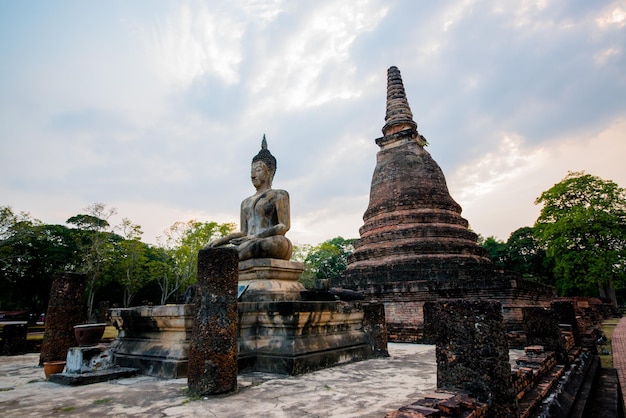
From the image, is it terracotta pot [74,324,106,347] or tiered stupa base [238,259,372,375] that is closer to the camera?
terracotta pot [74,324,106,347]

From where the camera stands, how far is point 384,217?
18109 millimetres

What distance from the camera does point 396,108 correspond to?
838 inches

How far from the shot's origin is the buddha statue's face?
325 inches

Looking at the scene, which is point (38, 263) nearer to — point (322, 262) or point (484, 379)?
point (322, 262)

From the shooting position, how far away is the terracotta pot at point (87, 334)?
18.0 feet

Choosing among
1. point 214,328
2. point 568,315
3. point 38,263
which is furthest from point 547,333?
point 38,263

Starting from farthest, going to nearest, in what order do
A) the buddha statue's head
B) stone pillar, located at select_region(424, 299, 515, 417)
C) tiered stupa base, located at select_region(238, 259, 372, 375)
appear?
the buddha statue's head → tiered stupa base, located at select_region(238, 259, 372, 375) → stone pillar, located at select_region(424, 299, 515, 417)

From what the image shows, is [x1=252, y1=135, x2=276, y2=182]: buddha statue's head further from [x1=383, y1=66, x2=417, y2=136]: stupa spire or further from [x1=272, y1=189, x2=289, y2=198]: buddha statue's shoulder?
[x1=383, y1=66, x2=417, y2=136]: stupa spire

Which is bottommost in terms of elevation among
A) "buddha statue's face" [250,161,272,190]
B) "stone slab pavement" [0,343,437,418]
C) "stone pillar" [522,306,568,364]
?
"stone slab pavement" [0,343,437,418]

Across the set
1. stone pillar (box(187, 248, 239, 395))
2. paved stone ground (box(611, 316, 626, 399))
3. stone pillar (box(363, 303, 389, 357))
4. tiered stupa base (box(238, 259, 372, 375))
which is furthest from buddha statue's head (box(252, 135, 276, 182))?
paved stone ground (box(611, 316, 626, 399))

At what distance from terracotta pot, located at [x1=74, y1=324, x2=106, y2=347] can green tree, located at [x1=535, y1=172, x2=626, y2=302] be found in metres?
32.8

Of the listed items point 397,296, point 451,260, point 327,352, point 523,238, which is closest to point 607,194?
point 523,238

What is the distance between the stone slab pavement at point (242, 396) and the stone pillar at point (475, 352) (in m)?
0.66

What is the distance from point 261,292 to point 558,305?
6305 millimetres
